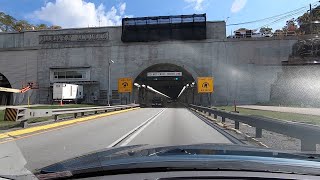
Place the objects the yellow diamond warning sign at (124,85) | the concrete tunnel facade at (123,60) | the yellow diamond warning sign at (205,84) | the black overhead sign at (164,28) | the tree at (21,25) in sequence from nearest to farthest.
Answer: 1. the yellow diamond warning sign at (205,84)
2. the yellow diamond warning sign at (124,85)
3. the concrete tunnel facade at (123,60)
4. the black overhead sign at (164,28)
5. the tree at (21,25)

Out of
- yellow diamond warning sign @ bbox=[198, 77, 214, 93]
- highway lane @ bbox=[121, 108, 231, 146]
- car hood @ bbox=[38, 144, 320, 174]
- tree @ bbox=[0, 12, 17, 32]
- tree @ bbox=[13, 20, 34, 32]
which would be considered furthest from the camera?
tree @ bbox=[13, 20, 34, 32]

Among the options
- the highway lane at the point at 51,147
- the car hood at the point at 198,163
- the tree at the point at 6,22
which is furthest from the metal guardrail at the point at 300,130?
the tree at the point at 6,22

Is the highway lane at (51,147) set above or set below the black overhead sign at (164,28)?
below

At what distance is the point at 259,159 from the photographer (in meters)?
4.12

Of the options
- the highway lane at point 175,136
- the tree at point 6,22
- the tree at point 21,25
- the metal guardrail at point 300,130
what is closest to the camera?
the metal guardrail at point 300,130

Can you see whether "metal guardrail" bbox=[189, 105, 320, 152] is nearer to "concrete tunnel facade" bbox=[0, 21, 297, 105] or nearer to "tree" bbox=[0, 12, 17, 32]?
"concrete tunnel facade" bbox=[0, 21, 297, 105]

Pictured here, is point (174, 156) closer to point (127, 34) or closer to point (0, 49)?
point (127, 34)

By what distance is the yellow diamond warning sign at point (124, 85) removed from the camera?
69312 mm

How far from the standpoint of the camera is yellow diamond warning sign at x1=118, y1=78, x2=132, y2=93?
69.3 metres

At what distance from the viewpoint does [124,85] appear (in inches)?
2744

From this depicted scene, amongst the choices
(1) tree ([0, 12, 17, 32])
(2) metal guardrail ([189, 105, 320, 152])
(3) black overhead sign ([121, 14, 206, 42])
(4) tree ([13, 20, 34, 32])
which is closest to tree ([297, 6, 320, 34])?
(3) black overhead sign ([121, 14, 206, 42])

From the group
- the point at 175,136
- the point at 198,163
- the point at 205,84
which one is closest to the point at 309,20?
the point at 205,84

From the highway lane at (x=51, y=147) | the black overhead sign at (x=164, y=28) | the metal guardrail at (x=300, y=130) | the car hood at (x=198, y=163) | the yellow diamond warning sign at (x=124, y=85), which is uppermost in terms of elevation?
the black overhead sign at (x=164, y=28)

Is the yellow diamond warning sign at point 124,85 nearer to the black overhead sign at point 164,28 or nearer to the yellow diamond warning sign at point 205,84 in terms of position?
the black overhead sign at point 164,28
